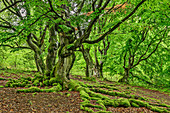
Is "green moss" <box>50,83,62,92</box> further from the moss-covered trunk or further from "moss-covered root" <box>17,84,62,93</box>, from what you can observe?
the moss-covered trunk

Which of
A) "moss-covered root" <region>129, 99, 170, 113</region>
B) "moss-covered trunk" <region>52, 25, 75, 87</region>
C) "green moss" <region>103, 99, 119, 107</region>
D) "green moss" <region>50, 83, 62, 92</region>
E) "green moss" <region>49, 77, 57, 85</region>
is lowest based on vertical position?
"moss-covered root" <region>129, 99, 170, 113</region>

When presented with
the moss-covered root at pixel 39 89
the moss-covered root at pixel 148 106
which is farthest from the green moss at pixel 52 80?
the moss-covered root at pixel 148 106

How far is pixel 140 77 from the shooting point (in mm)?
21281

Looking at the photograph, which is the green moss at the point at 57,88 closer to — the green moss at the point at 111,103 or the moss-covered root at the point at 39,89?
the moss-covered root at the point at 39,89

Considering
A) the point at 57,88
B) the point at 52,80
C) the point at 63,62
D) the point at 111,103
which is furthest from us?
the point at 63,62

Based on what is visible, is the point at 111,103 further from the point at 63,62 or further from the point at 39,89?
the point at 63,62

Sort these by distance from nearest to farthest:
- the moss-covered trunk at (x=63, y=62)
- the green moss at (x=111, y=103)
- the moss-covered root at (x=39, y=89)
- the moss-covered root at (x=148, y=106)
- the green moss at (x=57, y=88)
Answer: the green moss at (x=111, y=103) < the moss-covered root at (x=148, y=106) < the moss-covered root at (x=39, y=89) < the green moss at (x=57, y=88) < the moss-covered trunk at (x=63, y=62)

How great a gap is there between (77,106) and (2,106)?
11.6ft

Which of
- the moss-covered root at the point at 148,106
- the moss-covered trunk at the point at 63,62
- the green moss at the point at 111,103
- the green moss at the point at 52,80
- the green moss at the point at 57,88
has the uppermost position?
the moss-covered trunk at the point at 63,62

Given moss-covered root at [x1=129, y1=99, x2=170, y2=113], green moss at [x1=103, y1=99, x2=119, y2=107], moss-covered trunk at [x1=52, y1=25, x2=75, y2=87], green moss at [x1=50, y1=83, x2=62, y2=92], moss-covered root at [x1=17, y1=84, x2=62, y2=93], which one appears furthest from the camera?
moss-covered trunk at [x1=52, y1=25, x2=75, y2=87]

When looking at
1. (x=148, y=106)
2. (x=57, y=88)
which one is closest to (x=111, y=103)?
(x=148, y=106)

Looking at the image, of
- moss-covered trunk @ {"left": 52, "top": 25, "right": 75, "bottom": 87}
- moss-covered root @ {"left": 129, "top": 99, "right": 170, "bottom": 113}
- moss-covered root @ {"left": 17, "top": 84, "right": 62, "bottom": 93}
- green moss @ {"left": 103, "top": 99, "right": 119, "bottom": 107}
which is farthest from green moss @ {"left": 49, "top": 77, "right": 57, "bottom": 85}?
moss-covered root @ {"left": 129, "top": 99, "right": 170, "bottom": 113}

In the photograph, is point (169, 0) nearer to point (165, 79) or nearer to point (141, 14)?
point (141, 14)

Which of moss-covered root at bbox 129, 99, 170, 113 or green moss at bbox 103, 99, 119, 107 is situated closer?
green moss at bbox 103, 99, 119, 107
